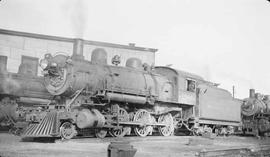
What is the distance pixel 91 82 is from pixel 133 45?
1494 cm

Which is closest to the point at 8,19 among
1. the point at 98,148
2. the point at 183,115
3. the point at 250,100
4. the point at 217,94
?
the point at 98,148

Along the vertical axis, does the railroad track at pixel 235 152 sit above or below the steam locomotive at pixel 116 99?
below

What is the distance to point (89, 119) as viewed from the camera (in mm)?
9680

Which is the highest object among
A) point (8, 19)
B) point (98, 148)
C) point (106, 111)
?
point (8, 19)

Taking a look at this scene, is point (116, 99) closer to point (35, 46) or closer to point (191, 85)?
point (191, 85)

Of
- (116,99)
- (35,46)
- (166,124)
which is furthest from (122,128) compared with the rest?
(35,46)

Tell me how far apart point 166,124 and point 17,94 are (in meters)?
6.67

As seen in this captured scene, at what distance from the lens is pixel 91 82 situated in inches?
434

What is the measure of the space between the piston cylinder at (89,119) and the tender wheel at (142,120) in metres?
2.34

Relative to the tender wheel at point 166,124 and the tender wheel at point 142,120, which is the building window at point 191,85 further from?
the tender wheel at point 142,120

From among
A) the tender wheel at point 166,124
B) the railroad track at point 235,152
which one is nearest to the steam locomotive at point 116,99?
the tender wheel at point 166,124

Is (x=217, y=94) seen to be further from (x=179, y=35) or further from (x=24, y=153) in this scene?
(x=24, y=153)

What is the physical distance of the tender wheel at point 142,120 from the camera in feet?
40.4

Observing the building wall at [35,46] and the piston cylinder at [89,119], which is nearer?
the piston cylinder at [89,119]
